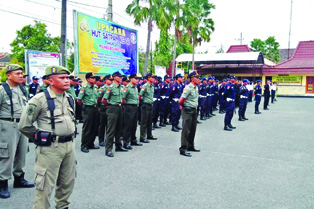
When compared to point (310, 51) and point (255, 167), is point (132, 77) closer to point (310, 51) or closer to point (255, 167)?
point (255, 167)

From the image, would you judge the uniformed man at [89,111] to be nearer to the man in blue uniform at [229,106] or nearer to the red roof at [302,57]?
the man in blue uniform at [229,106]

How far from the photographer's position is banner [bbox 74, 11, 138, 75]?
34.3 ft

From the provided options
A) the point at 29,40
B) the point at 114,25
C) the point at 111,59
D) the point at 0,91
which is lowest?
the point at 0,91

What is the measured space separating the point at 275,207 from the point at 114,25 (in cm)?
1099

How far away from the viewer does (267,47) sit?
4456cm

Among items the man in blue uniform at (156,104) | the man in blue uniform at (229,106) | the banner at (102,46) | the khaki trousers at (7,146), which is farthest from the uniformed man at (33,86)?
the man in blue uniform at (229,106)

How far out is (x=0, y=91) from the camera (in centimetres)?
363

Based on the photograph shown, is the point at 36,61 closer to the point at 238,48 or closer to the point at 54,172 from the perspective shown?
the point at 54,172

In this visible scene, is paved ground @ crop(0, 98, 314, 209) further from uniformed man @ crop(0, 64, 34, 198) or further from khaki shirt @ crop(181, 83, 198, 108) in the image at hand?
khaki shirt @ crop(181, 83, 198, 108)

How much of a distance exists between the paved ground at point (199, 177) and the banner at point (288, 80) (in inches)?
994

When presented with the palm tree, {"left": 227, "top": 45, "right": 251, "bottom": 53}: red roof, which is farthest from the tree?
the palm tree

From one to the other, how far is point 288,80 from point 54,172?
31583 mm

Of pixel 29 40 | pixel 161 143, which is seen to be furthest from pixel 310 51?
pixel 29 40

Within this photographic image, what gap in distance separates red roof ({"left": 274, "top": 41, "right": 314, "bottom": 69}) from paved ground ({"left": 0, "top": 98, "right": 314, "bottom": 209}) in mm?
25951
